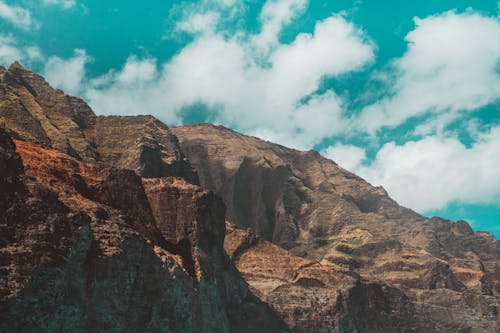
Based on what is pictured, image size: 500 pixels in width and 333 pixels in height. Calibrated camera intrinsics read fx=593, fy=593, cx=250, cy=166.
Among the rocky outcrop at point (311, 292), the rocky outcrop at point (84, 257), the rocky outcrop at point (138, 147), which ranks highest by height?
the rocky outcrop at point (138, 147)

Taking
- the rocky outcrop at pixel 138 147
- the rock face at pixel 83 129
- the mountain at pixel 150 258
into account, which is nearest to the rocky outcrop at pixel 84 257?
the mountain at pixel 150 258

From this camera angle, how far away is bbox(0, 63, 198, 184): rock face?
105 meters

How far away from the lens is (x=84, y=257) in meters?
39.9

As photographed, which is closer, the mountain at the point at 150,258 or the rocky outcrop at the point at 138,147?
the mountain at the point at 150,258

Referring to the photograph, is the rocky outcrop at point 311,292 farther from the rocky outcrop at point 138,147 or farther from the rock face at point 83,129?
the rock face at point 83,129

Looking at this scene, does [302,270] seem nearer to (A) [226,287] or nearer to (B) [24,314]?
(A) [226,287]

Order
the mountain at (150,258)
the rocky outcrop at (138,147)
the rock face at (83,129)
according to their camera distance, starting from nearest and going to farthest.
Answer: the mountain at (150,258), the rock face at (83,129), the rocky outcrop at (138,147)

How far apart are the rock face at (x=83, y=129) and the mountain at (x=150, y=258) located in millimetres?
477

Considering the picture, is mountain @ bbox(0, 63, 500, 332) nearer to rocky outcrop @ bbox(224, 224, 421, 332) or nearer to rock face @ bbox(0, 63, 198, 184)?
rocky outcrop @ bbox(224, 224, 421, 332)

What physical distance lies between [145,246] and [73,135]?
254 feet

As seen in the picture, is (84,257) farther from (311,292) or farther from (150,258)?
(311,292)

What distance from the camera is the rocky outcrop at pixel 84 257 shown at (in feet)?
112

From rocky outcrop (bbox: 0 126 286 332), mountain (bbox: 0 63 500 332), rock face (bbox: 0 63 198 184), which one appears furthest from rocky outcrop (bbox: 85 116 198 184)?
rocky outcrop (bbox: 0 126 286 332)

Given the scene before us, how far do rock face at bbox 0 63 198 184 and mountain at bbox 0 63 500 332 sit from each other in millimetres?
477
